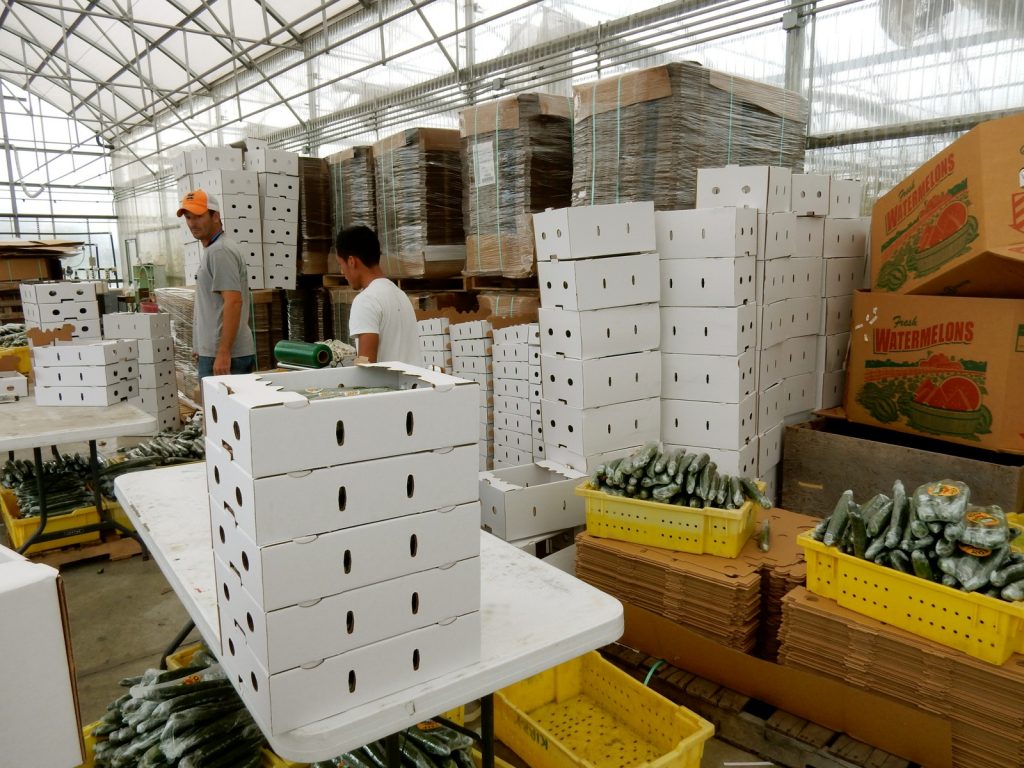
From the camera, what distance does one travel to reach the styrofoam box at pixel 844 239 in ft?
14.0

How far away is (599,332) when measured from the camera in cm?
338

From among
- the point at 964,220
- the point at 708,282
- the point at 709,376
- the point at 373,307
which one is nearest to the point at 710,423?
the point at 709,376

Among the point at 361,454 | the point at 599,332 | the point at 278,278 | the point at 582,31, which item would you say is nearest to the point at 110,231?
the point at 278,278

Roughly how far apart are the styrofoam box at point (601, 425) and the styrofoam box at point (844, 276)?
5.04 feet

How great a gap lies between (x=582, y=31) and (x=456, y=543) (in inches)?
239

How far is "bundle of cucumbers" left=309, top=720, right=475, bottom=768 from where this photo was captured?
1604 mm

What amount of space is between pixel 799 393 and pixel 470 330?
7.28 feet

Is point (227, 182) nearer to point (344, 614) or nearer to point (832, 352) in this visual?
point (832, 352)

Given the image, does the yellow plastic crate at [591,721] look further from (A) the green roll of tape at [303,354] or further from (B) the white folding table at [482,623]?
(A) the green roll of tape at [303,354]

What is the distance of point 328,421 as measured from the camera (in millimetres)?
1106

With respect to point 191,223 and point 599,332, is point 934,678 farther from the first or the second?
point 191,223

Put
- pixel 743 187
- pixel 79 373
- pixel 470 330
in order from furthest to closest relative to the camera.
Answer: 1. pixel 470 330
2. pixel 79 373
3. pixel 743 187

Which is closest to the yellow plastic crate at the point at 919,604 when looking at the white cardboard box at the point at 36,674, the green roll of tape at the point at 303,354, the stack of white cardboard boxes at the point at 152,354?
the green roll of tape at the point at 303,354

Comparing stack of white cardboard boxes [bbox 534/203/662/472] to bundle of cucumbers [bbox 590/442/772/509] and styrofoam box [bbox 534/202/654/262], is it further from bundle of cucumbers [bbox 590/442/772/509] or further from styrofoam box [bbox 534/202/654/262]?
bundle of cucumbers [bbox 590/442/772/509]
